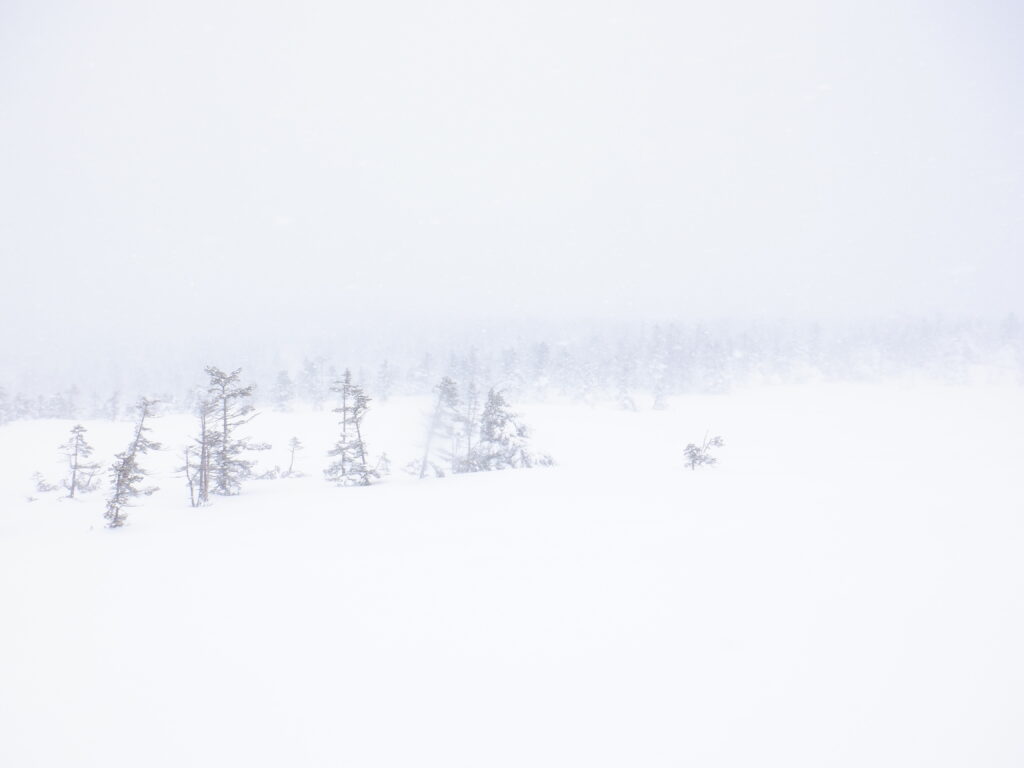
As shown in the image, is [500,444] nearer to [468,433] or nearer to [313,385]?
[468,433]

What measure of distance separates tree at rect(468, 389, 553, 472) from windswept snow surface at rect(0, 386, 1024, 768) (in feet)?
41.9

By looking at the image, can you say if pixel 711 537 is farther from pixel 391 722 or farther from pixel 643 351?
pixel 643 351

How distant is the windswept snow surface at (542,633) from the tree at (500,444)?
12.8m

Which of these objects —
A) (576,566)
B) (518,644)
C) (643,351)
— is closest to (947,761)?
(518,644)

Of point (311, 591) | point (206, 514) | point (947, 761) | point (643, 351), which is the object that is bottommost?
point (206, 514)

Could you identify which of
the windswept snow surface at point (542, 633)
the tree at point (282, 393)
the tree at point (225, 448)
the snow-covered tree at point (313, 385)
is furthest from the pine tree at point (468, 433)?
the snow-covered tree at point (313, 385)

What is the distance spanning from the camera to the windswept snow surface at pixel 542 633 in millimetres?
5727

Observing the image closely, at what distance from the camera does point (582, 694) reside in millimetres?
6445

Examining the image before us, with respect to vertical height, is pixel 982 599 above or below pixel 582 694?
above

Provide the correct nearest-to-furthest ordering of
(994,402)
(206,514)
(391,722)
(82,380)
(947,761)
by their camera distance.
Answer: (947,761) → (391,722) → (206,514) → (994,402) → (82,380)

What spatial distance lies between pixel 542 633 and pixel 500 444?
74.7ft

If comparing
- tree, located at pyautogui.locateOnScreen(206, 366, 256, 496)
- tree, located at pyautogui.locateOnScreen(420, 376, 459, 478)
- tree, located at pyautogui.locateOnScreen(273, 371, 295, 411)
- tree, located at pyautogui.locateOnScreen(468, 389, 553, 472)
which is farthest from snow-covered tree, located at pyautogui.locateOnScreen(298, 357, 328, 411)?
tree, located at pyautogui.locateOnScreen(468, 389, 553, 472)

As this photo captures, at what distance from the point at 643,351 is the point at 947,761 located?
91153 mm

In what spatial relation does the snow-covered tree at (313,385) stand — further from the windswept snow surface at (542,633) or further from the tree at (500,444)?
the windswept snow surface at (542,633)
